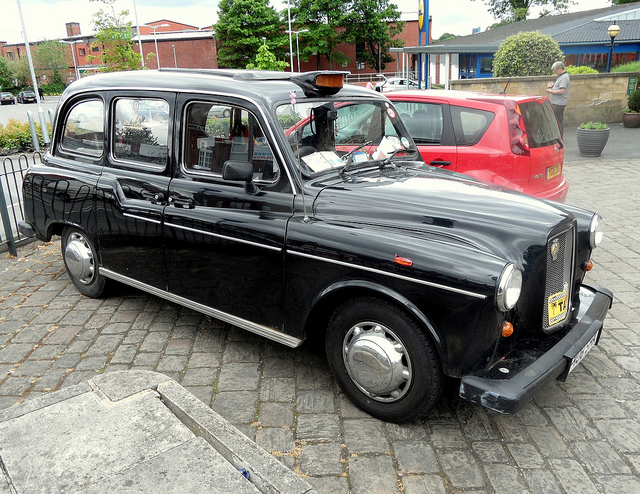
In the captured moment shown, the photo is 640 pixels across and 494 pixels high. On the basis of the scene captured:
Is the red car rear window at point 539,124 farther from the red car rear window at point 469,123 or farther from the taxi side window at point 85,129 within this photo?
the taxi side window at point 85,129

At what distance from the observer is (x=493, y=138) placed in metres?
6.20

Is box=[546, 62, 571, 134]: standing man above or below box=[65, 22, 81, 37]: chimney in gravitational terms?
below

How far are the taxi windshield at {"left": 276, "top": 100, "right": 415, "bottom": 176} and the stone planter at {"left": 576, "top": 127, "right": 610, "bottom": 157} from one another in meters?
9.92

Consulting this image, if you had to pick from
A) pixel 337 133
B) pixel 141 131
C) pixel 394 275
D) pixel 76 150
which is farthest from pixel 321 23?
pixel 394 275

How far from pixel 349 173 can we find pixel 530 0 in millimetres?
72106

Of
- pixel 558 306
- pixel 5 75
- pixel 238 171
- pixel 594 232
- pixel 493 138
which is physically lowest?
pixel 558 306

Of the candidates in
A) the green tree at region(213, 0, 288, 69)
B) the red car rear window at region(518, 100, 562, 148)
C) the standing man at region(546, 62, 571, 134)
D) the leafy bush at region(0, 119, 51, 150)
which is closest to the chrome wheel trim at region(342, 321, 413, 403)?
the red car rear window at region(518, 100, 562, 148)

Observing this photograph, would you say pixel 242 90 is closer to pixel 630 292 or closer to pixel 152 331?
pixel 152 331

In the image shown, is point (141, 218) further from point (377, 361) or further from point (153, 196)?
point (377, 361)

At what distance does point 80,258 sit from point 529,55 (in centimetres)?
1690

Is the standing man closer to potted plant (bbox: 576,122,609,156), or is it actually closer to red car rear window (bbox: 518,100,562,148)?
potted plant (bbox: 576,122,609,156)

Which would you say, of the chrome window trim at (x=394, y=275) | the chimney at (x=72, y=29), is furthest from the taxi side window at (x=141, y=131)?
the chimney at (x=72, y=29)

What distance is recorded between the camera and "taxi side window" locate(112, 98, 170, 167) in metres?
4.16

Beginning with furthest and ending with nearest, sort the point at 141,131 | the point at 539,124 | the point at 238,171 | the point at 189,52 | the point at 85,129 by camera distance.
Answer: the point at 189,52
the point at 539,124
the point at 85,129
the point at 141,131
the point at 238,171
